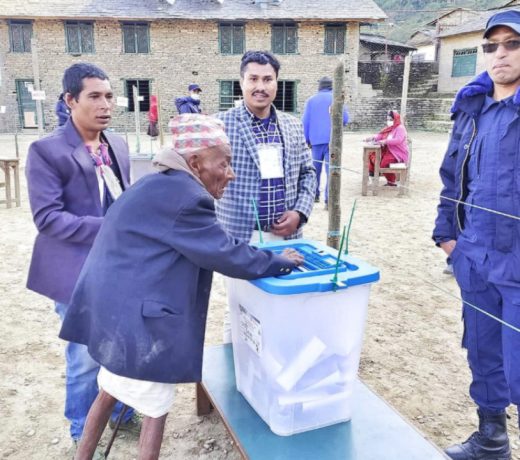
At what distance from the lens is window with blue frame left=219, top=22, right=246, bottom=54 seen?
2291cm

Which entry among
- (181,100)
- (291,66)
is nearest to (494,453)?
(181,100)

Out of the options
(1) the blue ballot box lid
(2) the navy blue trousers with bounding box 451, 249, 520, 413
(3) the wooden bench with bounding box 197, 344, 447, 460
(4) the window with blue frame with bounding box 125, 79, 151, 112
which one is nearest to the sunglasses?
(2) the navy blue trousers with bounding box 451, 249, 520, 413

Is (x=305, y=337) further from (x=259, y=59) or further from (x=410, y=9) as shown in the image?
(x=410, y=9)

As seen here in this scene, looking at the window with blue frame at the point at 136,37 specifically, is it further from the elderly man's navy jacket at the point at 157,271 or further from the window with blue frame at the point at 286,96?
the elderly man's navy jacket at the point at 157,271

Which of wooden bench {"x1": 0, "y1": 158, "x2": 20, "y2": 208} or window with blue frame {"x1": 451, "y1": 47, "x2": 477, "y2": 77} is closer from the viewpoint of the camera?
wooden bench {"x1": 0, "y1": 158, "x2": 20, "y2": 208}

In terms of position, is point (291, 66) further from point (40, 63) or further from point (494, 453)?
point (494, 453)

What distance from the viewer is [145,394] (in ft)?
6.22

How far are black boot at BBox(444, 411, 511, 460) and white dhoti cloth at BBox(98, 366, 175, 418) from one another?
1.41m

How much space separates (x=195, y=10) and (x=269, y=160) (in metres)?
22.2

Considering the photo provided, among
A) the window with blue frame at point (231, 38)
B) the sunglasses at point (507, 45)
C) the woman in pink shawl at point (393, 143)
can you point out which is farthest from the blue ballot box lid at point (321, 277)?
the window with blue frame at point (231, 38)

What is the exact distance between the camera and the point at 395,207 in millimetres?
8023

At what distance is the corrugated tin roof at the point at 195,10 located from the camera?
21750 millimetres

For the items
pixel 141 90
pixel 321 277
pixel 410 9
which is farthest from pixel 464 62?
pixel 410 9

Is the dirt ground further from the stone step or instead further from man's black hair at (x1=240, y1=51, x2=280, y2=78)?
the stone step
